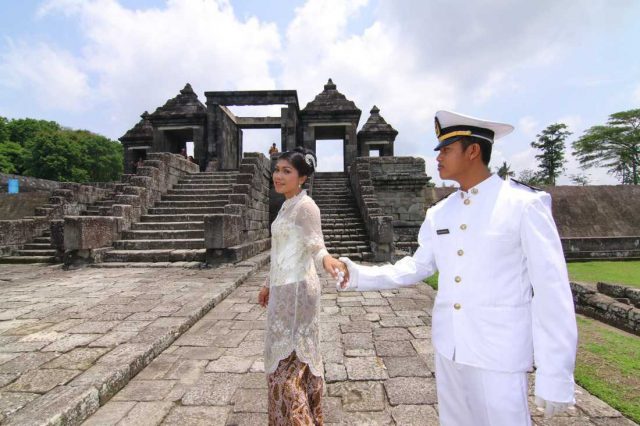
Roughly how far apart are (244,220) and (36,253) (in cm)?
594

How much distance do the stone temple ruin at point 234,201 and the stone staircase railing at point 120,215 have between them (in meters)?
0.03

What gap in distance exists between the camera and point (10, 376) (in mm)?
2688

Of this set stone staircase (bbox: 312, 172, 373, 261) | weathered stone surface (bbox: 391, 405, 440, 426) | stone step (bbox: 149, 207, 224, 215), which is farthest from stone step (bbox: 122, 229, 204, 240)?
weathered stone surface (bbox: 391, 405, 440, 426)

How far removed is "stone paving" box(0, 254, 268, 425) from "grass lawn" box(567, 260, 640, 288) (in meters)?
8.45

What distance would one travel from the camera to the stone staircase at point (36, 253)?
9.25 metres

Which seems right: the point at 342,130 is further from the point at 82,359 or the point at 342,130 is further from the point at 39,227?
the point at 82,359

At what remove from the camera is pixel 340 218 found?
11438 millimetres

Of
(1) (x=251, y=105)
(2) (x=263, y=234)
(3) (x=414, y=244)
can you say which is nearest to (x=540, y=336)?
(2) (x=263, y=234)

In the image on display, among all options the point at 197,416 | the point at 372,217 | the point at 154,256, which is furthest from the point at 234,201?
the point at 197,416

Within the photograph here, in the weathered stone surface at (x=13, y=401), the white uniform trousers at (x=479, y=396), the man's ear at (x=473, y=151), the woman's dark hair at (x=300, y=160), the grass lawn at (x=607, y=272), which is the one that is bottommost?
the grass lawn at (x=607, y=272)

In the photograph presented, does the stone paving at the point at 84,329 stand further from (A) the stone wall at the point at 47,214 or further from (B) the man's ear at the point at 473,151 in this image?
(A) the stone wall at the point at 47,214

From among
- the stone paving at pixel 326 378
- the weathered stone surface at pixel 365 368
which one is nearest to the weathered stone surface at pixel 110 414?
the stone paving at pixel 326 378

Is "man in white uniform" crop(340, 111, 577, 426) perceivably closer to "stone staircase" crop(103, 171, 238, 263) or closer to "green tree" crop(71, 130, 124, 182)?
"stone staircase" crop(103, 171, 238, 263)

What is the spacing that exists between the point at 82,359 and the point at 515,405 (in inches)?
128
